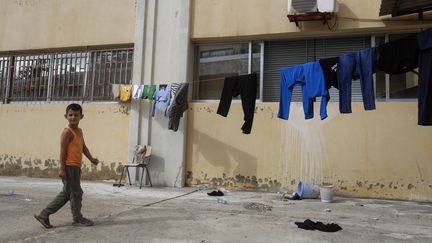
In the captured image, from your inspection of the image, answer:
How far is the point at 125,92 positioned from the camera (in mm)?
10195

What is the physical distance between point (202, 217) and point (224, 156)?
336 cm

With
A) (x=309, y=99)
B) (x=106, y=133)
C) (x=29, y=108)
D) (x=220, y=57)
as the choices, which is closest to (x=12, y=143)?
(x=29, y=108)

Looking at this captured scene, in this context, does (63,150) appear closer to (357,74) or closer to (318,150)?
(357,74)

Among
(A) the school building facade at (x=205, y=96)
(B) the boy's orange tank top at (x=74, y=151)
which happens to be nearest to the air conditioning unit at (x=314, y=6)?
(A) the school building facade at (x=205, y=96)

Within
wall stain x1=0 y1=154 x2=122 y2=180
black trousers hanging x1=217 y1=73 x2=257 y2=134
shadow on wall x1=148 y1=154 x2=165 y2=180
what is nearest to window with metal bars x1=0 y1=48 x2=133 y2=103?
wall stain x1=0 y1=154 x2=122 y2=180

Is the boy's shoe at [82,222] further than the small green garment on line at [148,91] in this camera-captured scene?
No

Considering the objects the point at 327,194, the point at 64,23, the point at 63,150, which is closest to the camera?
the point at 63,150

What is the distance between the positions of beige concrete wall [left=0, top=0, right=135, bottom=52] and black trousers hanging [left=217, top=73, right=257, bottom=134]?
305cm

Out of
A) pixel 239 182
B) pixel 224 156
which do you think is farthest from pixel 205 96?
pixel 239 182

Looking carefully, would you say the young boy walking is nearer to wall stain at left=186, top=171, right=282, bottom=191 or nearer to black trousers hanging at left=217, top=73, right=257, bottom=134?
black trousers hanging at left=217, top=73, right=257, bottom=134

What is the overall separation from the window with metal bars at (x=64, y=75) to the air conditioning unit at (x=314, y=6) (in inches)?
162

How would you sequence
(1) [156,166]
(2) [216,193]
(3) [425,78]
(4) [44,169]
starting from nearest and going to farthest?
1. (3) [425,78]
2. (2) [216,193]
3. (1) [156,166]
4. (4) [44,169]

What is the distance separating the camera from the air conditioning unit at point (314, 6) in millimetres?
8547

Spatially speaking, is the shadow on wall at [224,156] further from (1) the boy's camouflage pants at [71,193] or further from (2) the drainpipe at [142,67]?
(1) the boy's camouflage pants at [71,193]
